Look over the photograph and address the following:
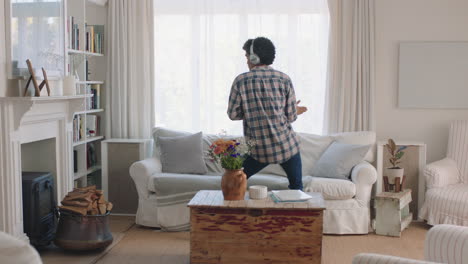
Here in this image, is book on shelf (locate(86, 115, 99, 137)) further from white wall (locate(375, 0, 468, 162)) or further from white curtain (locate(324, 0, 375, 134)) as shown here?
white wall (locate(375, 0, 468, 162))

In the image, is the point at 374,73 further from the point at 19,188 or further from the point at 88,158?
the point at 19,188

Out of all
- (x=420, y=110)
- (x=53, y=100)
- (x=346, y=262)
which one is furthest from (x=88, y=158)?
(x=420, y=110)

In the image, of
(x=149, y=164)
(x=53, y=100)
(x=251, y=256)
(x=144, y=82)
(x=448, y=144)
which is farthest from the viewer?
(x=144, y=82)

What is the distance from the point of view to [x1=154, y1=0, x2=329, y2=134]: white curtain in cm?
579

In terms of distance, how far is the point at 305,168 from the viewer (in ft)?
17.7

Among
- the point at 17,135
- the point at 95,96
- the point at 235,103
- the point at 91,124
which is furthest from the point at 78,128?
the point at 235,103

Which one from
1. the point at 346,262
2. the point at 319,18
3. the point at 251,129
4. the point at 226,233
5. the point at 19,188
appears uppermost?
the point at 319,18

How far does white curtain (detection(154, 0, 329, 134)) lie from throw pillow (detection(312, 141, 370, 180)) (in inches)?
29.5

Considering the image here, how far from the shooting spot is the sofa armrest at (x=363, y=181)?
4.90 metres

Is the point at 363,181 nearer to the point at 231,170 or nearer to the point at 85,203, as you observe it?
the point at 231,170

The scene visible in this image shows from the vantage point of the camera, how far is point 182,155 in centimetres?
527

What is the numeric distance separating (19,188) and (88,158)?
1.79m

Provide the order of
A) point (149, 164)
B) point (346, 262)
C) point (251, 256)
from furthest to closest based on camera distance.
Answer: point (149, 164) < point (346, 262) < point (251, 256)

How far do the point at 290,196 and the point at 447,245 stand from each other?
135cm
